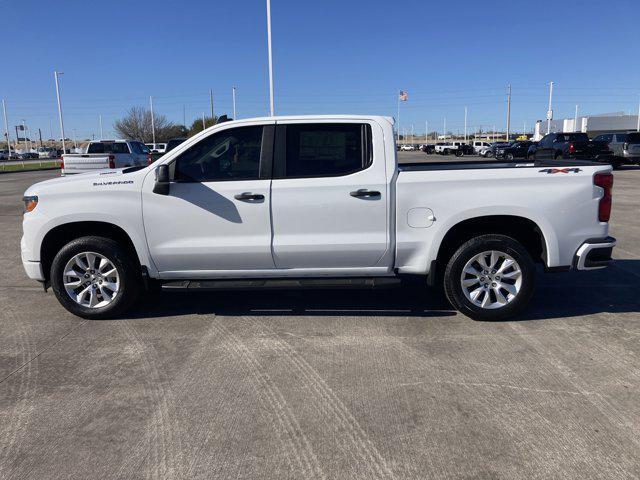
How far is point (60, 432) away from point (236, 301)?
2793 millimetres

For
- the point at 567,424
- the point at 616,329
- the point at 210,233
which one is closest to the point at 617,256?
the point at 616,329

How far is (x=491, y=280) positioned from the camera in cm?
511

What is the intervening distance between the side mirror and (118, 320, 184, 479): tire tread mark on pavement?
1503 mm

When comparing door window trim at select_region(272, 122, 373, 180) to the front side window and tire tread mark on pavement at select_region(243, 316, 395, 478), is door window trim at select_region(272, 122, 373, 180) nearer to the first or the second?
the front side window

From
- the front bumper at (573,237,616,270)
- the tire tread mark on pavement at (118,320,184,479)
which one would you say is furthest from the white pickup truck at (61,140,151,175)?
the front bumper at (573,237,616,270)

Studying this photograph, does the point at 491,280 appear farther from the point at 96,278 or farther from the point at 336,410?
the point at 96,278

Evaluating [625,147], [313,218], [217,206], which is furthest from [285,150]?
[625,147]

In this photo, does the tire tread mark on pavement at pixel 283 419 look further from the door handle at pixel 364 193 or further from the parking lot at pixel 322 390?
the door handle at pixel 364 193

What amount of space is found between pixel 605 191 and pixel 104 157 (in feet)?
57.0

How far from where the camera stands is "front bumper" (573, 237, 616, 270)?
4.98 m

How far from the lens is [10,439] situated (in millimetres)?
3221

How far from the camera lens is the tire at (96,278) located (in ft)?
17.0

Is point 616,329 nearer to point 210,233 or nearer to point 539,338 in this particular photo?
point 539,338

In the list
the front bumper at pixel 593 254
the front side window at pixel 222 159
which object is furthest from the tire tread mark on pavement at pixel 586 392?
the front side window at pixel 222 159
